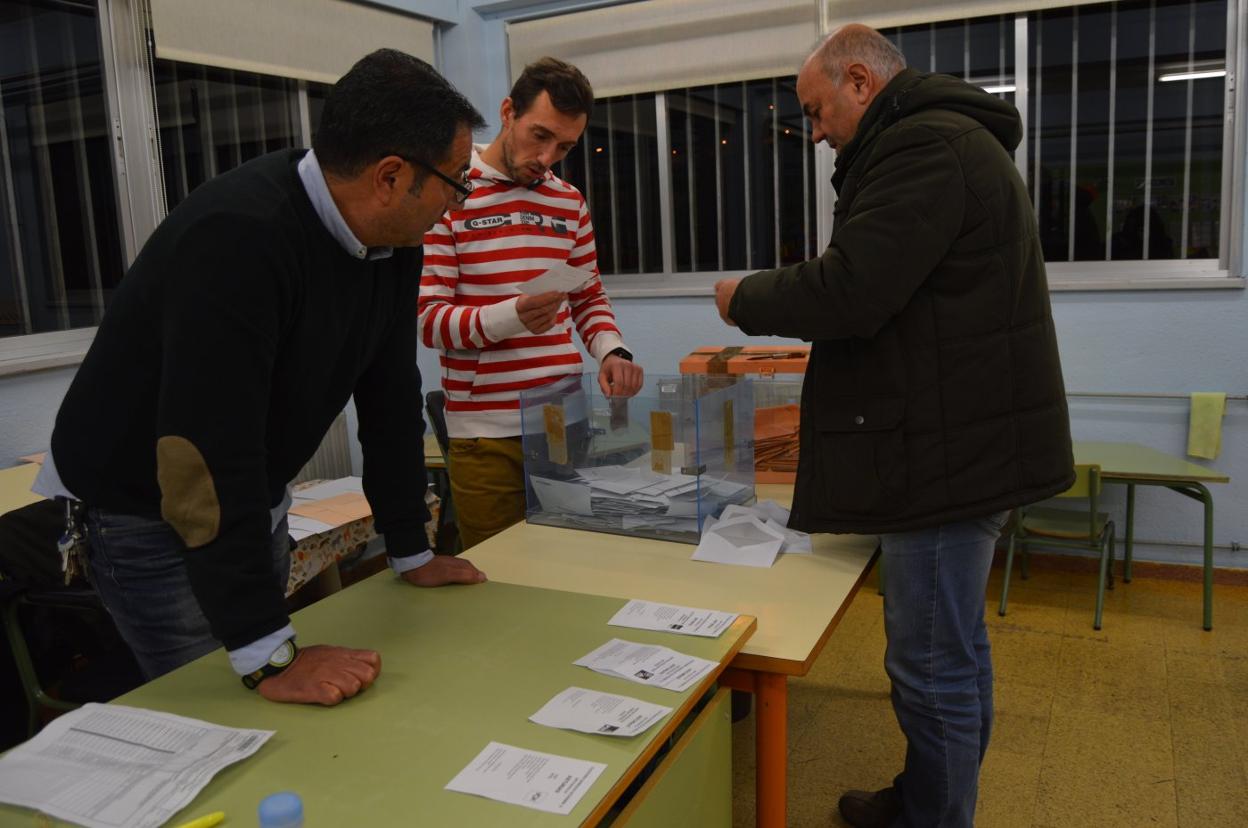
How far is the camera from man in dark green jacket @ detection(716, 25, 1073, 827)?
1.47 metres

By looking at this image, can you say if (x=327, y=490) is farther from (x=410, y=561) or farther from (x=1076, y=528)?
(x=1076, y=528)

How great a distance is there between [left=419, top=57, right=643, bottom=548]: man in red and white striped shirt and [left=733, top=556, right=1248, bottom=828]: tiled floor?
1006 mm

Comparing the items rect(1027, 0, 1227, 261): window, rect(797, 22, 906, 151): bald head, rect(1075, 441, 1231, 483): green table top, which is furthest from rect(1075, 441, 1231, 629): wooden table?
rect(797, 22, 906, 151): bald head

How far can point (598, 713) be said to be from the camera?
3.55ft

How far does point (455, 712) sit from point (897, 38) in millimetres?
3517

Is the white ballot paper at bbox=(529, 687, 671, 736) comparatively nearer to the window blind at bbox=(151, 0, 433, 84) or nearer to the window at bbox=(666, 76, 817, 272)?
the window blind at bbox=(151, 0, 433, 84)

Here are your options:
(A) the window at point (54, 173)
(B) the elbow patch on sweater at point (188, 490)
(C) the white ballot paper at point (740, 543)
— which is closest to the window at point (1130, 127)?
(C) the white ballot paper at point (740, 543)

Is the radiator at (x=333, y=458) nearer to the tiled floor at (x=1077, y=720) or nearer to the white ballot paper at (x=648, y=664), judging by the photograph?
the tiled floor at (x=1077, y=720)

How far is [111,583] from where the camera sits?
4.08ft

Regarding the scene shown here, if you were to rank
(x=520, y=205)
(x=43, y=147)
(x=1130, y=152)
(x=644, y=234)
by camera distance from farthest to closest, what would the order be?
(x=644, y=234) → (x=1130, y=152) → (x=43, y=147) → (x=520, y=205)

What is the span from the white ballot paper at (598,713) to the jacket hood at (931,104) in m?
0.99

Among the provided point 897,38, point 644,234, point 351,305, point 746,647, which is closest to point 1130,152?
point 897,38

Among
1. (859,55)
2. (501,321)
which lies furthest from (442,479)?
(859,55)

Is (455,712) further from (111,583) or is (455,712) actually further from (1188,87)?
(1188,87)
